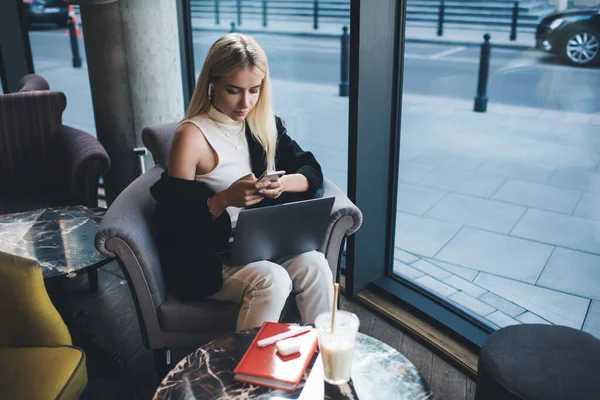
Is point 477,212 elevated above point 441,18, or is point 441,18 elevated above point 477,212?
point 441,18

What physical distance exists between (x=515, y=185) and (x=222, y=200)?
2.07 meters

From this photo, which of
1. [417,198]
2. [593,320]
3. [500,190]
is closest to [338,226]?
[593,320]

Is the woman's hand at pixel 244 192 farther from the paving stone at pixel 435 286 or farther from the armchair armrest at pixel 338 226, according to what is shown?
the paving stone at pixel 435 286

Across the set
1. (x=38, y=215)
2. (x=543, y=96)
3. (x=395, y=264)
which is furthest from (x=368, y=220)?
(x=543, y=96)

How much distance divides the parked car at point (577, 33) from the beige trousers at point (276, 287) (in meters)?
1.32

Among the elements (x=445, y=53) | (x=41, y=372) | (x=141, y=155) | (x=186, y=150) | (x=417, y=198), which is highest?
(x=186, y=150)

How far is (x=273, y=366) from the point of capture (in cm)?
125

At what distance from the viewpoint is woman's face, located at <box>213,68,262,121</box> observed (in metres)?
1.68

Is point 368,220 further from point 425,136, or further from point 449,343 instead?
point 425,136

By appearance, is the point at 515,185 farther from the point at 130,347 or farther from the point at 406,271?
the point at 130,347

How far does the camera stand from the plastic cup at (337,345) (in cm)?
118

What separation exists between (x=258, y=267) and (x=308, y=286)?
6.7 inches

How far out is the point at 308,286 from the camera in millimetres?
1739

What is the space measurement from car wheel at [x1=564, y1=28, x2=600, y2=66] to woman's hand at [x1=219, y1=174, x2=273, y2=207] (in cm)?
137
